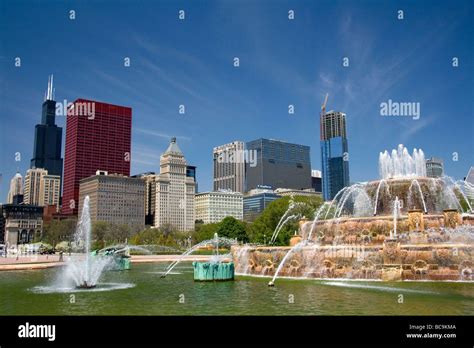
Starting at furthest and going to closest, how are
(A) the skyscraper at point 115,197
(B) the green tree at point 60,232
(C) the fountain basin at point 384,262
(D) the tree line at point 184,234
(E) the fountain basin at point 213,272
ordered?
(A) the skyscraper at point 115,197
(B) the green tree at point 60,232
(D) the tree line at point 184,234
(E) the fountain basin at point 213,272
(C) the fountain basin at point 384,262

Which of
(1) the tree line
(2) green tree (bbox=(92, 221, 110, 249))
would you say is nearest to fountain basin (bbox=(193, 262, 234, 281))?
(1) the tree line

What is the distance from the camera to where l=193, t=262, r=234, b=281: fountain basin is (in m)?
27.1

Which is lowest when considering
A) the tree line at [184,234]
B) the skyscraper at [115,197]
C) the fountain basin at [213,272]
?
the fountain basin at [213,272]

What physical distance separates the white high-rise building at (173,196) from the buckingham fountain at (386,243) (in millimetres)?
160451

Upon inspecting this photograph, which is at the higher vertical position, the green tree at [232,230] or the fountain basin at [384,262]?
the green tree at [232,230]

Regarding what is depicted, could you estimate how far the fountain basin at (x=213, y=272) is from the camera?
2708 cm

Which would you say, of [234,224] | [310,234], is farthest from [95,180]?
[310,234]

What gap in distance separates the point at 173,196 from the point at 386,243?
175284mm

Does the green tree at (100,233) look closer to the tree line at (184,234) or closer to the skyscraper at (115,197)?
Answer: the tree line at (184,234)

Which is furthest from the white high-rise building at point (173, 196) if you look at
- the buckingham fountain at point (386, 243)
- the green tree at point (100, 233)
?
the buckingham fountain at point (386, 243)

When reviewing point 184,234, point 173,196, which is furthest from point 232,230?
point 173,196

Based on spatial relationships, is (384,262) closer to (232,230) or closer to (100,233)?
(232,230)

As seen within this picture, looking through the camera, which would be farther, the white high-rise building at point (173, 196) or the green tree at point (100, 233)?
the white high-rise building at point (173, 196)

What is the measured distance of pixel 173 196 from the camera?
195375 millimetres
